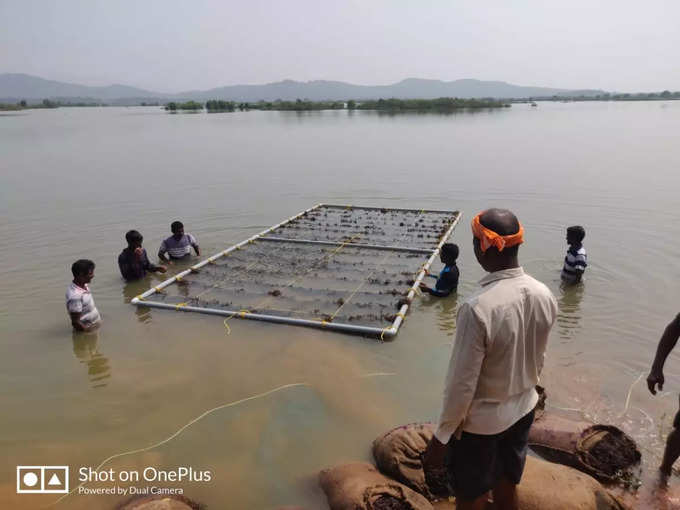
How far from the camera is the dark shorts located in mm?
2170

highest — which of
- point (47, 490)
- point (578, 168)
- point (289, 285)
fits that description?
point (578, 168)

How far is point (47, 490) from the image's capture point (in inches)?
136

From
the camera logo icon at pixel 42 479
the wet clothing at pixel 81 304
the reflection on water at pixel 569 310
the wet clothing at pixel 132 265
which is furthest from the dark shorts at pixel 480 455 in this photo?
the wet clothing at pixel 132 265

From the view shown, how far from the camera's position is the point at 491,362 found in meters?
2.02

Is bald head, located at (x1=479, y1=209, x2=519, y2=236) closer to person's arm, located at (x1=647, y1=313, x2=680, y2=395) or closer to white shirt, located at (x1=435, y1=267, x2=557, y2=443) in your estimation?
white shirt, located at (x1=435, y1=267, x2=557, y2=443)

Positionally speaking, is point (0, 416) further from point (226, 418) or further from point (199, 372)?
point (226, 418)

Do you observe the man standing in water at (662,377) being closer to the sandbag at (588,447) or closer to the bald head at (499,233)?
the sandbag at (588,447)

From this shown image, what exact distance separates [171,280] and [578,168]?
48.5 ft

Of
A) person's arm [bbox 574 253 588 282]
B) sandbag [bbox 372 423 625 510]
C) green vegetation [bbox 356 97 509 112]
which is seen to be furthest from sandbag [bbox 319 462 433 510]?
green vegetation [bbox 356 97 509 112]

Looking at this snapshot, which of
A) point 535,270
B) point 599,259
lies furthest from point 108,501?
point 599,259

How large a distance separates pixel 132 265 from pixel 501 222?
20.9ft

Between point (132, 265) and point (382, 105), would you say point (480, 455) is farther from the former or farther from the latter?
point (382, 105)

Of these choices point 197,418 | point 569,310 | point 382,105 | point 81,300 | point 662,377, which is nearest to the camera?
point 662,377

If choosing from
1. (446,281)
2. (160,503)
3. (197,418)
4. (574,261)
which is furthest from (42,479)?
(574,261)
